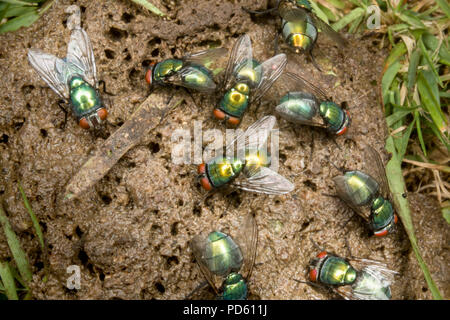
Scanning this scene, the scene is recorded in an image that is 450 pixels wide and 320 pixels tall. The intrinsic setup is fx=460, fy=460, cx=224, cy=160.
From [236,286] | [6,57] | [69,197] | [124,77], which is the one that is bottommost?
[236,286]

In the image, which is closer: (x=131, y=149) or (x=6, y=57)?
(x=131, y=149)

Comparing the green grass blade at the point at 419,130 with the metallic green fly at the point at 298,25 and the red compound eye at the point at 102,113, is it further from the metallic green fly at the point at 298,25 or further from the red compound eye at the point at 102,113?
the red compound eye at the point at 102,113

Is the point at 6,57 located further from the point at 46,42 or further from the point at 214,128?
the point at 214,128

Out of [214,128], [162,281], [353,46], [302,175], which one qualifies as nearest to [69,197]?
[162,281]

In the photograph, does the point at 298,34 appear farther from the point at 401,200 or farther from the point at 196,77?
the point at 401,200

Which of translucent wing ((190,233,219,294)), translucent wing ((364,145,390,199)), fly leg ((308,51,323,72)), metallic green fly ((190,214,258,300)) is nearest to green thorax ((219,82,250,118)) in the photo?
fly leg ((308,51,323,72))

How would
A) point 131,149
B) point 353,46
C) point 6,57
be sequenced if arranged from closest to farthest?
point 131,149, point 6,57, point 353,46
